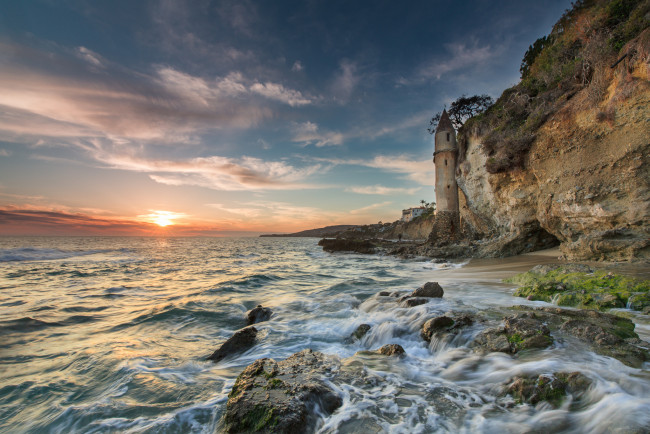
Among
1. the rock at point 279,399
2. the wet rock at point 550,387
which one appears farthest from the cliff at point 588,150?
the rock at point 279,399

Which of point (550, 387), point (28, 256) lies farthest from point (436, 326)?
point (28, 256)

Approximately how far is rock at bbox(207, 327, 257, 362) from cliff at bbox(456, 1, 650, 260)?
12069mm

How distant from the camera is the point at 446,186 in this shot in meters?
26.7

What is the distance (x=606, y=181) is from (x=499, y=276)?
4.83m

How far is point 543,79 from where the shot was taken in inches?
626

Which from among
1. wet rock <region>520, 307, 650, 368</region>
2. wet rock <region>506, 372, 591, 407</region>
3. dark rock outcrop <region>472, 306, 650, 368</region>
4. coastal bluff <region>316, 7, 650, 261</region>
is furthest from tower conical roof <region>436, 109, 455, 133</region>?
wet rock <region>506, 372, 591, 407</region>

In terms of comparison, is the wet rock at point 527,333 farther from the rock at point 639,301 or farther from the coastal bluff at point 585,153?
the coastal bluff at point 585,153

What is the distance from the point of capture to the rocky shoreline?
9.31 feet

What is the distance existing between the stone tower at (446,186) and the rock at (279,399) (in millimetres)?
25300

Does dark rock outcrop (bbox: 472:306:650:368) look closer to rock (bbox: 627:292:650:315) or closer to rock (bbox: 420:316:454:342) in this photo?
rock (bbox: 420:316:454:342)

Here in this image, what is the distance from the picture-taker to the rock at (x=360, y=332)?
18.3 feet

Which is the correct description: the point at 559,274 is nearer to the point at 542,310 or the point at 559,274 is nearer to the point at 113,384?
the point at 542,310

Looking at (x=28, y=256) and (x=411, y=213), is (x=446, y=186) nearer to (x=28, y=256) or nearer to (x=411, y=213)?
(x=28, y=256)

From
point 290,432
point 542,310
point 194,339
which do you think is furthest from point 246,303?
point 542,310
